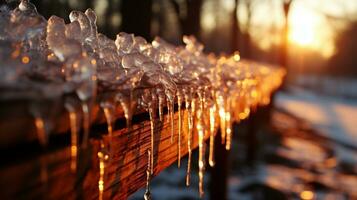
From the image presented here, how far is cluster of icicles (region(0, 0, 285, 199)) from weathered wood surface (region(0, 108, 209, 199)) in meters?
0.03

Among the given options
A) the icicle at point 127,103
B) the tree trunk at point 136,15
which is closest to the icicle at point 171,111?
the icicle at point 127,103

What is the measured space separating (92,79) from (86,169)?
28 cm

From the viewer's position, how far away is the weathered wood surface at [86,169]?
914 mm

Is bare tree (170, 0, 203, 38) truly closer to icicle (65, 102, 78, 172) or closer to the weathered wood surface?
the weathered wood surface

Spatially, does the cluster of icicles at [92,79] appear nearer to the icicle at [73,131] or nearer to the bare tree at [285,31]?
the icicle at [73,131]

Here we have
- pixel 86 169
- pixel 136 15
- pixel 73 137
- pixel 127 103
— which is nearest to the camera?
pixel 73 137

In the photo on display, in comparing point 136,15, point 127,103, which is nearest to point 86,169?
point 127,103

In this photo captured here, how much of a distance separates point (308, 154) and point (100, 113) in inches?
488

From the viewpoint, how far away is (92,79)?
1101mm

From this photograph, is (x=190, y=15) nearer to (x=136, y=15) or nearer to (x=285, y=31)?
(x=136, y=15)

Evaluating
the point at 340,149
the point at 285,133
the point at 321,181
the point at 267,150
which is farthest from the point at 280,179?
the point at 285,133

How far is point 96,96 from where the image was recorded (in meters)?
1.18

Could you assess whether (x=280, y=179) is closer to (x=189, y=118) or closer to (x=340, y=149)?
(x=340, y=149)

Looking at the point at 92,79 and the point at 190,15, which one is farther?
the point at 190,15
